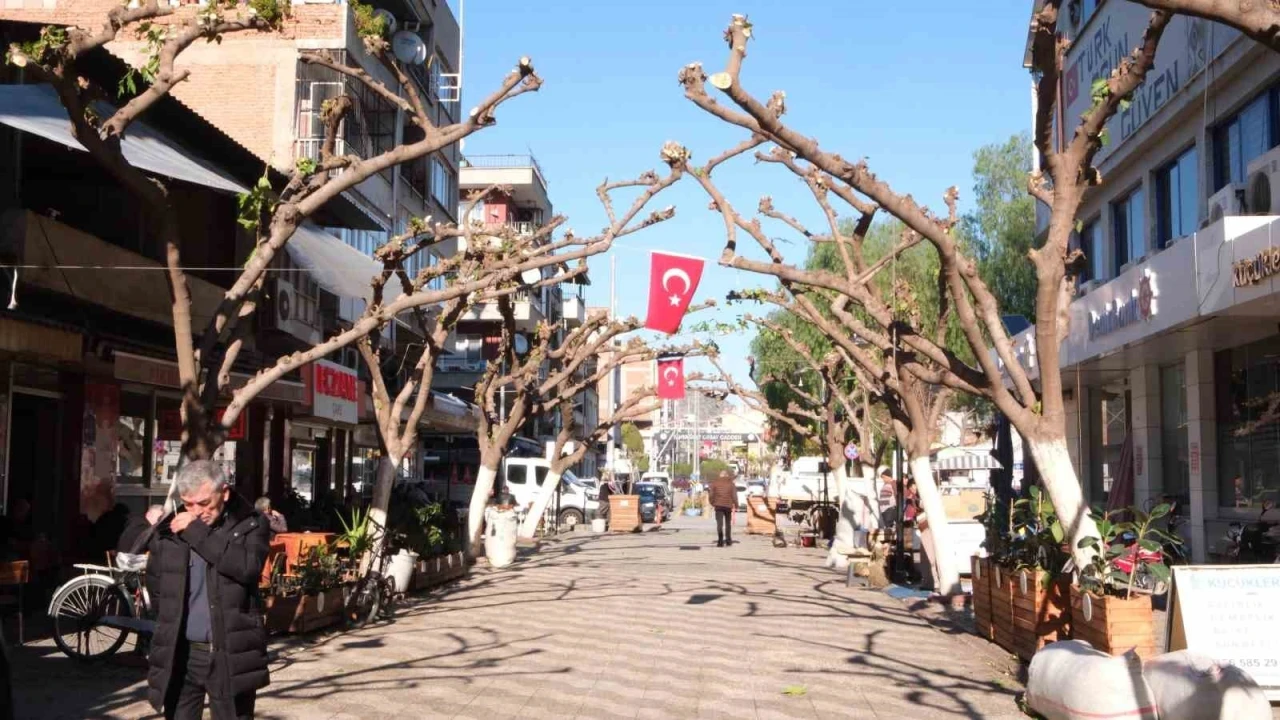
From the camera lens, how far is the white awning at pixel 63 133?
1181cm

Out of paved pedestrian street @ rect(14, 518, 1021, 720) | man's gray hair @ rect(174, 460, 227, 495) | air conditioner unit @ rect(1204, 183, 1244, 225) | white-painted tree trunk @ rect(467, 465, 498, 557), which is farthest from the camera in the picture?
white-painted tree trunk @ rect(467, 465, 498, 557)

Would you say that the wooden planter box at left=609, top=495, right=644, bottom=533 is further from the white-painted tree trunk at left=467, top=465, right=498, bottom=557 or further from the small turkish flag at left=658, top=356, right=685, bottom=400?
the white-painted tree trunk at left=467, top=465, right=498, bottom=557

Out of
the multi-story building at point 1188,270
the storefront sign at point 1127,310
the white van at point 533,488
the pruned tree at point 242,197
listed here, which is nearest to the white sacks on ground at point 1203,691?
the multi-story building at point 1188,270

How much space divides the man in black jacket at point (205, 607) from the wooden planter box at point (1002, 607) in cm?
815

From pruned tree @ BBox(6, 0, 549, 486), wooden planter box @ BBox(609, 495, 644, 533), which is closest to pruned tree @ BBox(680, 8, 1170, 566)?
pruned tree @ BBox(6, 0, 549, 486)

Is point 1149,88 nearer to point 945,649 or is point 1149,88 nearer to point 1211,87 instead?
Answer: point 1211,87

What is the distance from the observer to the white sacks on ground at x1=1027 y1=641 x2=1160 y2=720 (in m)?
8.38

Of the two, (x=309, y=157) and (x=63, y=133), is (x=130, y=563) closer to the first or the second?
(x=63, y=133)

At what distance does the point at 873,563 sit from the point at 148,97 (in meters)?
13.9

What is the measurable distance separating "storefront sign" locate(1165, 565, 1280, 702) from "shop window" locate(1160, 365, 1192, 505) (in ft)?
37.8

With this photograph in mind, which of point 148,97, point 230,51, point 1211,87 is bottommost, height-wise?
point 148,97

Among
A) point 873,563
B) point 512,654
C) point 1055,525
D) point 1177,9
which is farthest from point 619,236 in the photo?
point 1177,9

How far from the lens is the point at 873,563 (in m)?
21.6

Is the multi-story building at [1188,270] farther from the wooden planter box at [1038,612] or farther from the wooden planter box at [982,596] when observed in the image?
the wooden planter box at [1038,612]
